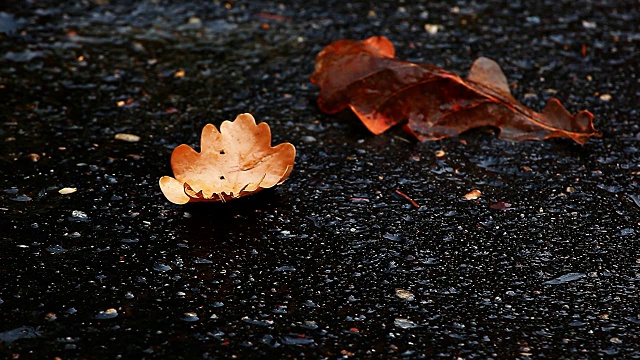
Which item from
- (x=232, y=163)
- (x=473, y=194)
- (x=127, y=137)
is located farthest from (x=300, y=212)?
(x=127, y=137)

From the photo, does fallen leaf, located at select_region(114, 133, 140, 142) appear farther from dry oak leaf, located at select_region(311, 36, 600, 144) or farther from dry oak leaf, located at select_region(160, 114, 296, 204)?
dry oak leaf, located at select_region(311, 36, 600, 144)

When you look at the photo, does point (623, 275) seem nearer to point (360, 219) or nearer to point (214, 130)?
point (360, 219)

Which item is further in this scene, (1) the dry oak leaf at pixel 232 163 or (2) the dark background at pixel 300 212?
(1) the dry oak leaf at pixel 232 163

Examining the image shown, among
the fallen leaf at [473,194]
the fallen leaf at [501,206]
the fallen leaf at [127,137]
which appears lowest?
the fallen leaf at [127,137]

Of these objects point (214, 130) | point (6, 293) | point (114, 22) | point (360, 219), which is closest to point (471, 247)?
point (360, 219)

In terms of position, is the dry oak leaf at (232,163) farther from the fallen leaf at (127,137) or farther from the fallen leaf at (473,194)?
the fallen leaf at (473,194)

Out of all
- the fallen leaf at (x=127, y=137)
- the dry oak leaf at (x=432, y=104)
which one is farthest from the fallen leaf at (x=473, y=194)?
the fallen leaf at (x=127, y=137)
